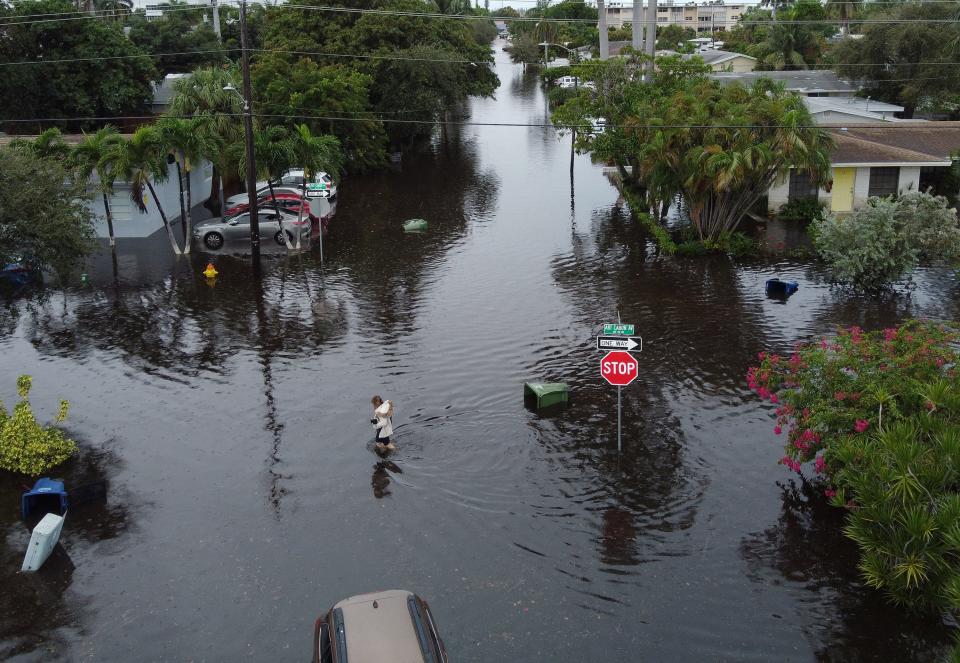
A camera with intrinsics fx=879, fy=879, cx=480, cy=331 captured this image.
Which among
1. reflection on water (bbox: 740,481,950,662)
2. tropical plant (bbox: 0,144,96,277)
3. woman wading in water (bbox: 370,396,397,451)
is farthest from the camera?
tropical plant (bbox: 0,144,96,277)

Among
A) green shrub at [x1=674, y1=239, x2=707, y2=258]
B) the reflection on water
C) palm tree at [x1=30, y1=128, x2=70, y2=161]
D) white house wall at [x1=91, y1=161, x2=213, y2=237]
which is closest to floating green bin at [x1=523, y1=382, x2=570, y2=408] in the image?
the reflection on water

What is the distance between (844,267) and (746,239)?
18.9 ft

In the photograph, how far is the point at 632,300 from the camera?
81.7 ft

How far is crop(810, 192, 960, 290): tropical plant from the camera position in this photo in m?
24.0

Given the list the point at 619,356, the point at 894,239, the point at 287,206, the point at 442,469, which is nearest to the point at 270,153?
the point at 287,206

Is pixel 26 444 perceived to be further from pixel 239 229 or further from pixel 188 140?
pixel 239 229

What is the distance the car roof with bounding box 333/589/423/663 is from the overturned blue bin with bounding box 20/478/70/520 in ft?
21.2

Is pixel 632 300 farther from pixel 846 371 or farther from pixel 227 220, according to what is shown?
pixel 227 220

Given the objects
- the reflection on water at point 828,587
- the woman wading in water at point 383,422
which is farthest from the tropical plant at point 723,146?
the woman wading in water at point 383,422

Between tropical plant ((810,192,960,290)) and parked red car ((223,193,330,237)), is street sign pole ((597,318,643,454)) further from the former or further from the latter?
parked red car ((223,193,330,237))

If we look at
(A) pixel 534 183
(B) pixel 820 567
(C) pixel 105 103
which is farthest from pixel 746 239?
(C) pixel 105 103

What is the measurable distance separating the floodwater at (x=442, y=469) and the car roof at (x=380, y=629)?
1234mm

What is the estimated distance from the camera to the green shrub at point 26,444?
49.9 ft

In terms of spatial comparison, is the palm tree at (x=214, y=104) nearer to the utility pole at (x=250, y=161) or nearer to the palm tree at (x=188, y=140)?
the palm tree at (x=188, y=140)
